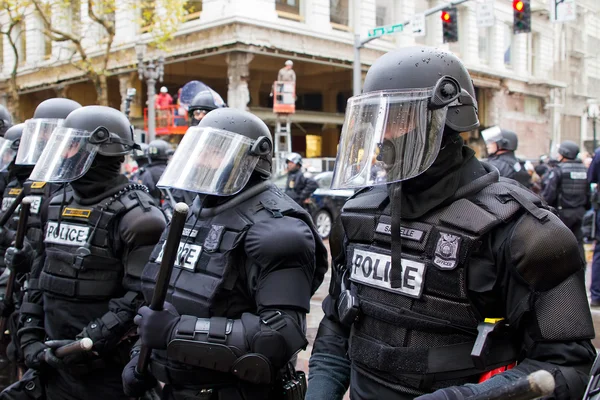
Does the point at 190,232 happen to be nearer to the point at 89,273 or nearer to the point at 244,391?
the point at 244,391

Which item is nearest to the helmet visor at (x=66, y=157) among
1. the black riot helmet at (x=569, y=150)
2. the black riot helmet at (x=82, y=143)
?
the black riot helmet at (x=82, y=143)

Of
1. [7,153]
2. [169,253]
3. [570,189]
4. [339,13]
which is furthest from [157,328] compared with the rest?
[339,13]

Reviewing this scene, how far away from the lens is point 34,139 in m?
4.41

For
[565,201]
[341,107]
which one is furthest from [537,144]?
[565,201]

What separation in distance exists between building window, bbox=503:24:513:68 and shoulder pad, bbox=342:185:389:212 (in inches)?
1210

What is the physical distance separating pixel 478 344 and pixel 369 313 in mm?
382

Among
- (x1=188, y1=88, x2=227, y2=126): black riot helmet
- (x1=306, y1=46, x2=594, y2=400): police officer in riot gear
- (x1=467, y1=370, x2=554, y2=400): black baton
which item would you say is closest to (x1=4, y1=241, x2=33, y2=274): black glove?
(x1=188, y1=88, x2=227, y2=126): black riot helmet

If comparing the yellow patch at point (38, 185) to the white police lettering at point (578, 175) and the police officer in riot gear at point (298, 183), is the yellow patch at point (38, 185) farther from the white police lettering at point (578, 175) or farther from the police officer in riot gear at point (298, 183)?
the police officer in riot gear at point (298, 183)

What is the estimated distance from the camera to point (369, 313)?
6.75ft

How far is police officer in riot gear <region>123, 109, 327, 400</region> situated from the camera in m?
2.42

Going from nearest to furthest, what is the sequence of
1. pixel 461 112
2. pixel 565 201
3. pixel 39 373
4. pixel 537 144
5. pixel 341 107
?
pixel 461 112 → pixel 39 373 → pixel 565 201 → pixel 341 107 → pixel 537 144

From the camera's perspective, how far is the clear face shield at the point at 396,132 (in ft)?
6.57

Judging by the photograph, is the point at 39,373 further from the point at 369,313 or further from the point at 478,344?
the point at 478,344

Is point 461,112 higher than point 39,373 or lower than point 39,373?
higher
